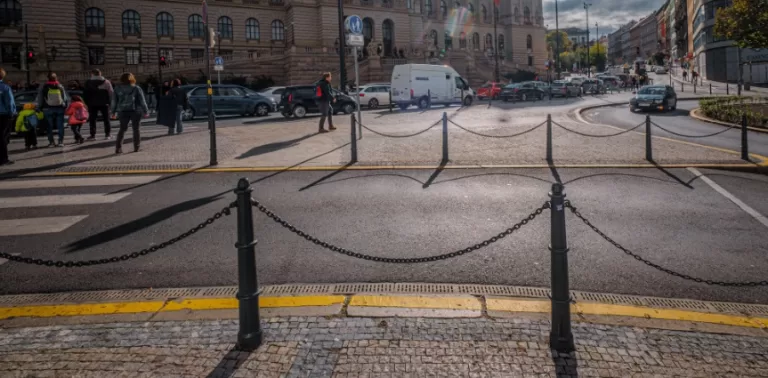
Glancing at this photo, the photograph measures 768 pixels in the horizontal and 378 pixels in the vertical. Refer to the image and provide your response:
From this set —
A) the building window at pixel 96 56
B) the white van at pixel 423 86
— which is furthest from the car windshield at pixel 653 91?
the building window at pixel 96 56

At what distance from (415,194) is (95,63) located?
53.8 m

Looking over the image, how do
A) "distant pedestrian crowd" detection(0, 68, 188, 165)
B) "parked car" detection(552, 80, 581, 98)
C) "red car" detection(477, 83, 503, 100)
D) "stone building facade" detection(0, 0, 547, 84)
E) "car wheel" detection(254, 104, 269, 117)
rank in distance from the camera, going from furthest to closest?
"stone building facade" detection(0, 0, 547, 84)
"parked car" detection(552, 80, 581, 98)
"red car" detection(477, 83, 503, 100)
"car wheel" detection(254, 104, 269, 117)
"distant pedestrian crowd" detection(0, 68, 188, 165)

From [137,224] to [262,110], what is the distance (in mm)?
18018

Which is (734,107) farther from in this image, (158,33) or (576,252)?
(158,33)

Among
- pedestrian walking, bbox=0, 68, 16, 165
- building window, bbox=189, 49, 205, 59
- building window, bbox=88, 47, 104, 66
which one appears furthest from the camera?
building window, bbox=189, 49, 205, 59

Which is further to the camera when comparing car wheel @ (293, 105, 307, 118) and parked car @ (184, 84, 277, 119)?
parked car @ (184, 84, 277, 119)

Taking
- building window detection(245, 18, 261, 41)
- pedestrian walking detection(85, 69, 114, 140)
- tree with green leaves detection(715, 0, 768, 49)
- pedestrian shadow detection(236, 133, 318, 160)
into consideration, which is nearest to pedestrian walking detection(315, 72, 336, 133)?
pedestrian shadow detection(236, 133, 318, 160)

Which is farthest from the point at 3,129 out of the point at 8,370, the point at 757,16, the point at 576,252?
the point at 757,16

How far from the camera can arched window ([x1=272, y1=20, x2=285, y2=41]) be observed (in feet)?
204

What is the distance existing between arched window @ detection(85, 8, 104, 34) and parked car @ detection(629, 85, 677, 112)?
1938 inches

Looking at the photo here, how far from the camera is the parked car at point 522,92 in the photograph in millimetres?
34531

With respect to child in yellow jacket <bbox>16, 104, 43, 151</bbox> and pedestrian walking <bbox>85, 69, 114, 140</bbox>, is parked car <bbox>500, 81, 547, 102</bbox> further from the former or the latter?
child in yellow jacket <bbox>16, 104, 43, 151</bbox>

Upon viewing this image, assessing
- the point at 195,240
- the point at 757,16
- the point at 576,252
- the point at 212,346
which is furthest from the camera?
the point at 757,16

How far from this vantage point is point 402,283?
488 cm
